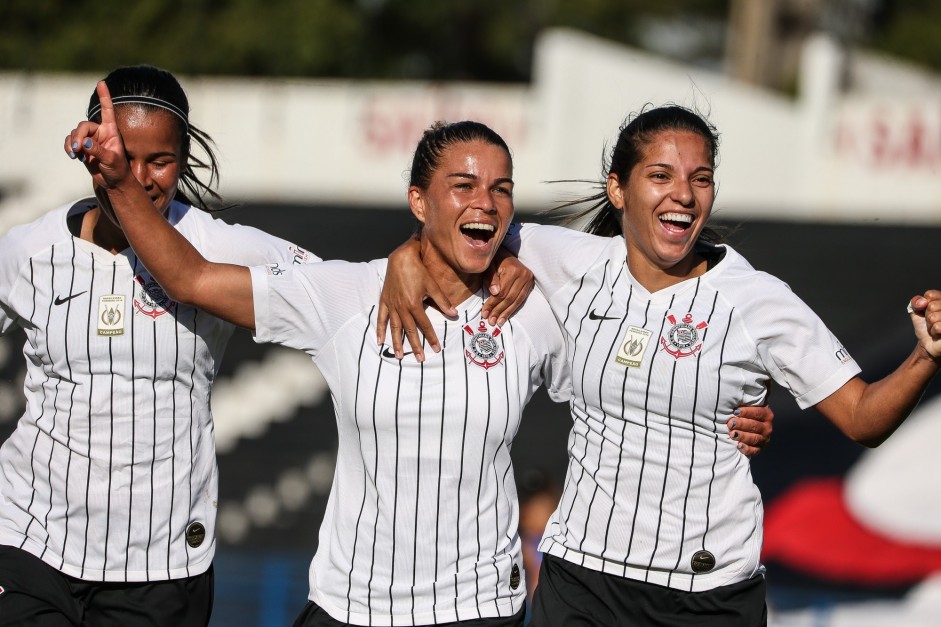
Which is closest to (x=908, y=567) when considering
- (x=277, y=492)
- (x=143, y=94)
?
(x=277, y=492)

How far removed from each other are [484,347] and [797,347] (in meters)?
0.85

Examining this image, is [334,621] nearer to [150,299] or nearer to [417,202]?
[150,299]

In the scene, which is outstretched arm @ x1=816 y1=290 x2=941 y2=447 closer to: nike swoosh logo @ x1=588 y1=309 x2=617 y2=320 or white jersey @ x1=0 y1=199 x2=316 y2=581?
nike swoosh logo @ x1=588 y1=309 x2=617 y2=320

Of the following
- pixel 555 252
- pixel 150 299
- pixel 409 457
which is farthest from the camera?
pixel 555 252

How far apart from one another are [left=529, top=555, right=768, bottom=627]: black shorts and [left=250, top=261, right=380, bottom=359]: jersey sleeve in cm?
96

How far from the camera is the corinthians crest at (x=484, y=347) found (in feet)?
12.0

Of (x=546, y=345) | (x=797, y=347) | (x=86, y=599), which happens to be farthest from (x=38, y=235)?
(x=797, y=347)

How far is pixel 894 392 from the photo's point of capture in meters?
3.43

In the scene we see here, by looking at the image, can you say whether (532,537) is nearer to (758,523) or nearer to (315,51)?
(758,523)

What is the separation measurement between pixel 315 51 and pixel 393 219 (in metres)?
9.28

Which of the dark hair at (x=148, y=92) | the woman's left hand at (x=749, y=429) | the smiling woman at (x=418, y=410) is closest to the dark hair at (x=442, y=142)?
the smiling woman at (x=418, y=410)

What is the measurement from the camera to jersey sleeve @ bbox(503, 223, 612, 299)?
156 inches

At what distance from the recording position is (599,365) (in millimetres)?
3717

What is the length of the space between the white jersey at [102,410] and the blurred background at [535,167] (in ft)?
2.36
